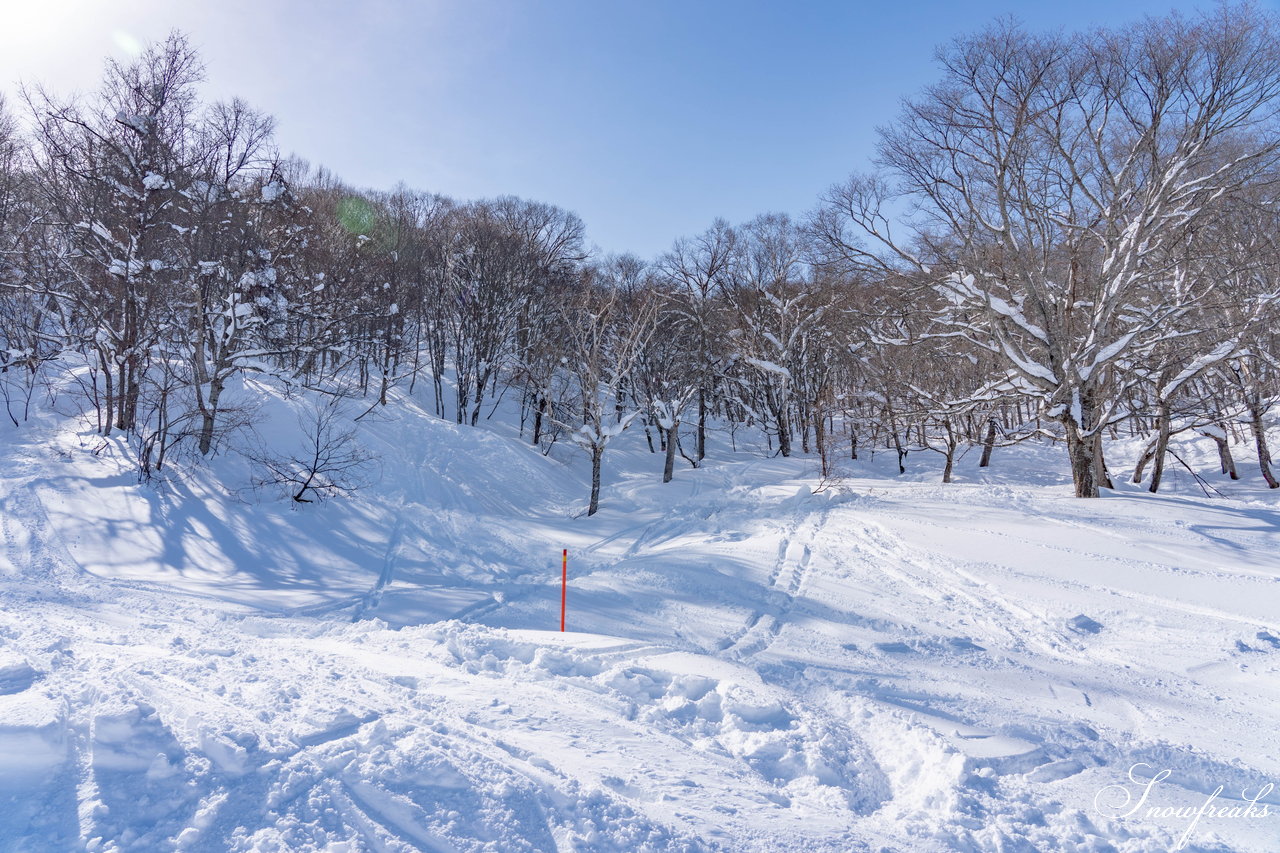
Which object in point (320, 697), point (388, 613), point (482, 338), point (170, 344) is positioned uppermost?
point (482, 338)

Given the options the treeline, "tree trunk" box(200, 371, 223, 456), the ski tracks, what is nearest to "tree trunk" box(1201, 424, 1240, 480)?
the treeline

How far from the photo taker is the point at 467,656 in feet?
20.4

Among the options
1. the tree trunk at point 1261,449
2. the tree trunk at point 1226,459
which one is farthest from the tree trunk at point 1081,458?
the tree trunk at point 1226,459

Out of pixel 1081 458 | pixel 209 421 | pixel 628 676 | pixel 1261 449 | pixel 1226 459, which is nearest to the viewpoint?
pixel 628 676

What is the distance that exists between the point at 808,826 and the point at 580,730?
177 cm

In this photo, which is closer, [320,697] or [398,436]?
[320,697]

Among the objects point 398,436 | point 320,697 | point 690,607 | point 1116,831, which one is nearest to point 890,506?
point 690,607

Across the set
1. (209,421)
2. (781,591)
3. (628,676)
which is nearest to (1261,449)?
(781,591)

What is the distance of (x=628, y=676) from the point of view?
5660mm

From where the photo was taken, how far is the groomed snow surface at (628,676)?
3.43 meters

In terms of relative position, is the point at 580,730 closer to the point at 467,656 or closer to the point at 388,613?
the point at 467,656

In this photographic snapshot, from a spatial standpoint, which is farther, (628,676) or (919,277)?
(919,277)

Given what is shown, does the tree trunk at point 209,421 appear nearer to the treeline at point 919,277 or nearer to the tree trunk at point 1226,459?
the treeline at point 919,277

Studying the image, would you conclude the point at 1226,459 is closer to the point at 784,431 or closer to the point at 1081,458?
the point at 1081,458
